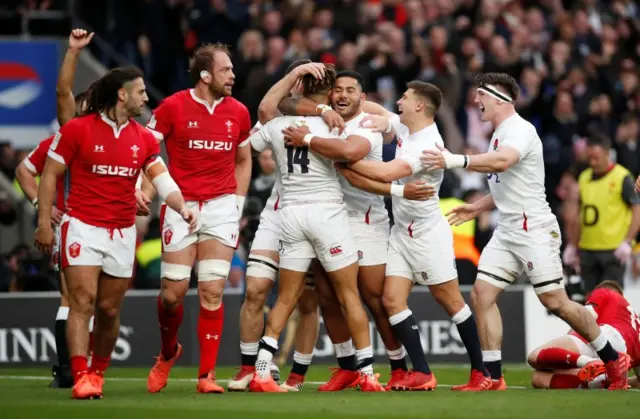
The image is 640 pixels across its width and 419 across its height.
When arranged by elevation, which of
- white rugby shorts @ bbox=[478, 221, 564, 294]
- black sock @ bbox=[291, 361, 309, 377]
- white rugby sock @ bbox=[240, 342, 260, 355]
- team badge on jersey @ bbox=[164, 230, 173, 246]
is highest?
team badge on jersey @ bbox=[164, 230, 173, 246]

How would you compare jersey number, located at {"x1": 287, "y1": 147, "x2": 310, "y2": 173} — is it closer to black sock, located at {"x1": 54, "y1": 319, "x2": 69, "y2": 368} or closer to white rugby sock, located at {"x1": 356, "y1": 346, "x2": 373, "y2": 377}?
white rugby sock, located at {"x1": 356, "y1": 346, "x2": 373, "y2": 377}

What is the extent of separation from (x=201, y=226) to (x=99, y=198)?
992mm

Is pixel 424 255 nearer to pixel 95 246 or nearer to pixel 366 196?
pixel 366 196

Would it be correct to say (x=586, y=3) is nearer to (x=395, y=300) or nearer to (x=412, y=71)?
(x=412, y=71)

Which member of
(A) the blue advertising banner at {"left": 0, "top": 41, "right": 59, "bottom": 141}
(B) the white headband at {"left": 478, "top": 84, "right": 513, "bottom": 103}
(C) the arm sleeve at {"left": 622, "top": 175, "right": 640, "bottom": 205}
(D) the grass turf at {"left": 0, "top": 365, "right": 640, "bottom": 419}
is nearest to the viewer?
(D) the grass turf at {"left": 0, "top": 365, "right": 640, "bottom": 419}

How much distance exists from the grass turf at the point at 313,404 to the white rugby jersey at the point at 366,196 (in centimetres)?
149

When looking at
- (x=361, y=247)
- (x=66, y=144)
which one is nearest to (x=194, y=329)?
(x=361, y=247)

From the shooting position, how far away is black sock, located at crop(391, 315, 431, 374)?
1227 centimetres

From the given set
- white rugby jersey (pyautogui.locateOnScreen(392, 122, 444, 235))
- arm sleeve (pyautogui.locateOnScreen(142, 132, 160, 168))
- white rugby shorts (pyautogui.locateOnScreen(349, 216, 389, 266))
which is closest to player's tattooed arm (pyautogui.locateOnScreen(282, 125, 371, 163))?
white rugby jersey (pyautogui.locateOnScreen(392, 122, 444, 235))

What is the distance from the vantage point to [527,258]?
1252cm

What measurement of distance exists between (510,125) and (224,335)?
17.6 feet

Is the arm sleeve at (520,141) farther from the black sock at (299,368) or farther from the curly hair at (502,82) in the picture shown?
the black sock at (299,368)

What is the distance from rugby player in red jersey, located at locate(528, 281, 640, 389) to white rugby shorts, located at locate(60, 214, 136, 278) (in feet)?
11.9

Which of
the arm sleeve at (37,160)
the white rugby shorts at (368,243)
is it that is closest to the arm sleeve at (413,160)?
the white rugby shorts at (368,243)
